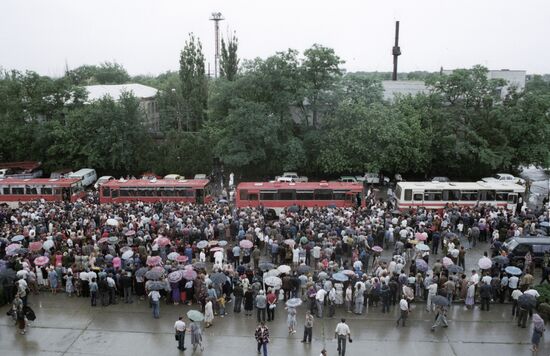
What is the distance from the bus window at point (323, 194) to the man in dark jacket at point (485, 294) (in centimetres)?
1413

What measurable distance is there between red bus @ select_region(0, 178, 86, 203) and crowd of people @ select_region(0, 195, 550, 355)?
5.82 m

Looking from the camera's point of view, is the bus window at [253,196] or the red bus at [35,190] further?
the red bus at [35,190]

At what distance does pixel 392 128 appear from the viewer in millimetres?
37875

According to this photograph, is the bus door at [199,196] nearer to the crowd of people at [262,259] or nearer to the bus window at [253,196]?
the bus window at [253,196]

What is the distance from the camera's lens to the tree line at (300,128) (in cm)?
3884

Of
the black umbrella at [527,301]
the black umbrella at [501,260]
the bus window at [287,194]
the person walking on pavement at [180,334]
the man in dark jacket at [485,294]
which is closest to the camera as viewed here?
the person walking on pavement at [180,334]

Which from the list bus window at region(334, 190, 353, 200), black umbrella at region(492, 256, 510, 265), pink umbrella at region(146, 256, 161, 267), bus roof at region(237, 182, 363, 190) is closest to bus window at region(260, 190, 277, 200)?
bus roof at region(237, 182, 363, 190)

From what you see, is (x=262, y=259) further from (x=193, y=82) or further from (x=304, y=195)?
(x=193, y=82)

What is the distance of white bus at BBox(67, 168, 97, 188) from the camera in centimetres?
4045

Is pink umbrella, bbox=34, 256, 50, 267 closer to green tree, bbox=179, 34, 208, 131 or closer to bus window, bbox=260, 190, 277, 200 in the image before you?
bus window, bbox=260, 190, 277, 200

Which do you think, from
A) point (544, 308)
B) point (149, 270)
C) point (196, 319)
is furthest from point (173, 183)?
point (544, 308)

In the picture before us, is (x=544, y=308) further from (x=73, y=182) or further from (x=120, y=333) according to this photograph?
(x=73, y=182)

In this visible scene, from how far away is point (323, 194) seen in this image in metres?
31.5

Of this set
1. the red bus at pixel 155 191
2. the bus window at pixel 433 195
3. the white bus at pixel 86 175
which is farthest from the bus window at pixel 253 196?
the white bus at pixel 86 175
